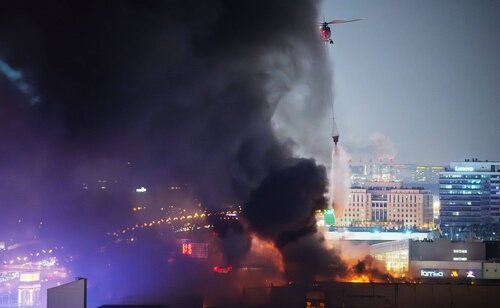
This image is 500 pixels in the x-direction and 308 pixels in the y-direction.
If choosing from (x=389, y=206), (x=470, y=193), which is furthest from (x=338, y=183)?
(x=470, y=193)

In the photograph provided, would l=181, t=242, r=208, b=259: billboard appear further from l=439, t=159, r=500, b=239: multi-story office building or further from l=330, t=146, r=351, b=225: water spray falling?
l=439, t=159, r=500, b=239: multi-story office building

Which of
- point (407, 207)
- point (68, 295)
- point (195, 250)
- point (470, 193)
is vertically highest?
point (470, 193)

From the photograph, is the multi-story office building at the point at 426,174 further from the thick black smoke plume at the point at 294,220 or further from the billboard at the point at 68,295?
the billboard at the point at 68,295

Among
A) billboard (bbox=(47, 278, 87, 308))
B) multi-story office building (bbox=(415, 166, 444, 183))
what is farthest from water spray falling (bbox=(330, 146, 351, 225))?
multi-story office building (bbox=(415, 166, 444, 183))

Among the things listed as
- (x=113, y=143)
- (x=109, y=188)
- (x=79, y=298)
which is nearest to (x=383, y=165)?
(x=109, y=188)

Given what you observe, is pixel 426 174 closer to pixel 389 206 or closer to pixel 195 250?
pixel 389 206

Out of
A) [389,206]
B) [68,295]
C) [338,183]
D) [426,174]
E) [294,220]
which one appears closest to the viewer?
[68,295]

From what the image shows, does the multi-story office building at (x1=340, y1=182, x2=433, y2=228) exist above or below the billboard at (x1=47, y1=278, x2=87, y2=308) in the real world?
above
